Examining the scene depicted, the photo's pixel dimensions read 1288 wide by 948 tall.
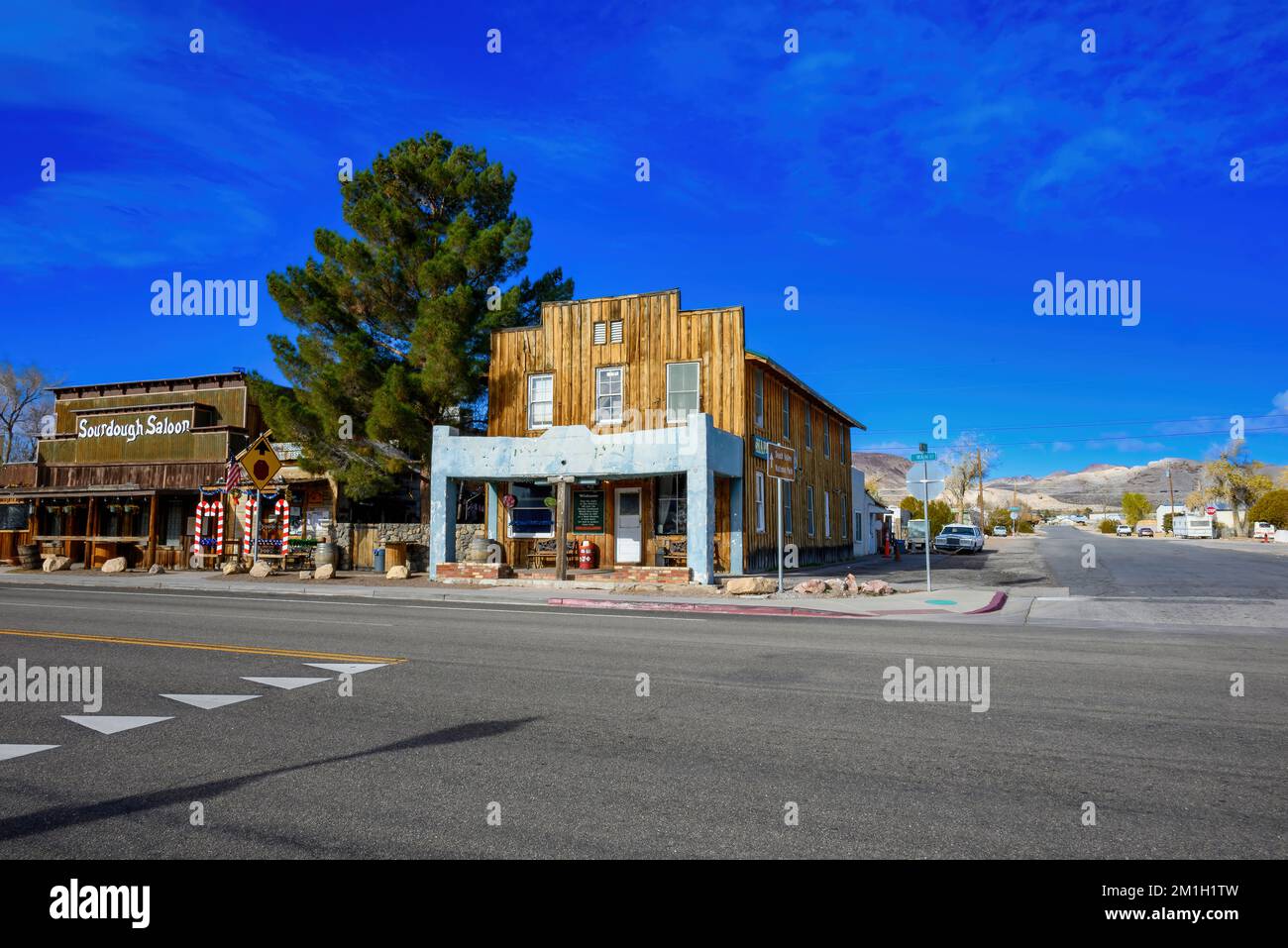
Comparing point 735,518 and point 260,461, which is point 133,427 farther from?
point 735,518

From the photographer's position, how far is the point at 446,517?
2414 centimetres

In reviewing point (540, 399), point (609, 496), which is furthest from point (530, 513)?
point (540, 399)

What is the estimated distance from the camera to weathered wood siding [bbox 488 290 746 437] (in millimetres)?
24844

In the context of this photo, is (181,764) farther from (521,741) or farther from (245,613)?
(245,613)

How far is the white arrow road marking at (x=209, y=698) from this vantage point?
23.4ft

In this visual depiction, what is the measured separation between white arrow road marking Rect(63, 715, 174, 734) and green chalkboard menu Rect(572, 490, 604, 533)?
62.6 feet

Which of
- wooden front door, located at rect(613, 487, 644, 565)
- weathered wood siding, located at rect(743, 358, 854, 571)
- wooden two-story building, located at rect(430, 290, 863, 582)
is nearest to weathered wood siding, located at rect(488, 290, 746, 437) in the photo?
wooden two-story building, located at rect(430, 290, 863, 582)

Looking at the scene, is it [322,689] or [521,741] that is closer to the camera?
[521,741]

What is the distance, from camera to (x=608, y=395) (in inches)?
1029

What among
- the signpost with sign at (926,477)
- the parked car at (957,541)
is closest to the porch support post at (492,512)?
the signpost with sign at (926,477)

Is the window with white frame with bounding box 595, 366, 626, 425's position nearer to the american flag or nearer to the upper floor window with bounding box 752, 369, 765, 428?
the upper floor window with bounding box 752, 369, 765, 428

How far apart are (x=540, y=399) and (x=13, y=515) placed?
2419 cm

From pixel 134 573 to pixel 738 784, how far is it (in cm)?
2847
